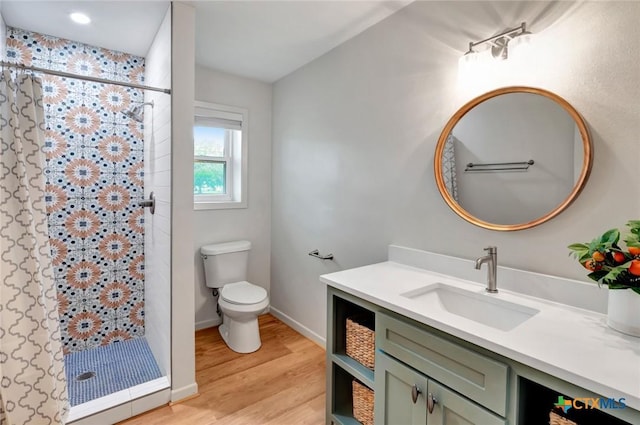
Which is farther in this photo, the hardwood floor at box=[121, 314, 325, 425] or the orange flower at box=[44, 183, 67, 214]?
the orange flower at box=[44, 183, 67, 214]

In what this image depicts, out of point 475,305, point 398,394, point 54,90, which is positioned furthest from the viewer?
point 54,90

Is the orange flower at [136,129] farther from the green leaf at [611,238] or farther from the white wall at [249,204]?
the green leaf at [611,238]

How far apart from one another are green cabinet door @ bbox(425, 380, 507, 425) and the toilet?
1.51 meters

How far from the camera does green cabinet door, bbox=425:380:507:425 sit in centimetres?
101

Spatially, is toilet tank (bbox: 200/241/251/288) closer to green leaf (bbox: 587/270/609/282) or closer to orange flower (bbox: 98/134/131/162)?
orange flower (bbox: 98/134/131/162)

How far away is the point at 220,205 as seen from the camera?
2871 millimetres

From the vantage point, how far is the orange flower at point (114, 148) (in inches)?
96.4

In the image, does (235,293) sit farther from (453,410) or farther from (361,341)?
(453,410)

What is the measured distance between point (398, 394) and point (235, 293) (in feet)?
5.20

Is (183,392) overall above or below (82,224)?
below

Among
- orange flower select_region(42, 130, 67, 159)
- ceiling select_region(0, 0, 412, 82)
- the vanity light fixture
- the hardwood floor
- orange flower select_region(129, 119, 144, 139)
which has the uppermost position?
ceiling select_region(0, 0, 412, 82)

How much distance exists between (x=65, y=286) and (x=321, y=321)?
194cm

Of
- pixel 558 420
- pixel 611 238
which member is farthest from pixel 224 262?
pixel 611 238

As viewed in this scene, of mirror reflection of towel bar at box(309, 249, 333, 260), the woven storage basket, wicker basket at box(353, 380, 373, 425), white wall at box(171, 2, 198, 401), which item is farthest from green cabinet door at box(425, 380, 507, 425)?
white wall at box(171, 2, 198, 401)
